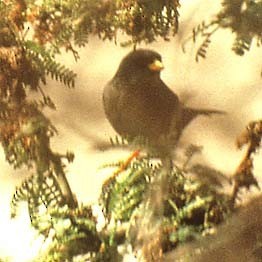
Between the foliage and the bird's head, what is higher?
the foliage

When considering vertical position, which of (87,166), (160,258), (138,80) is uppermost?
(138,80)

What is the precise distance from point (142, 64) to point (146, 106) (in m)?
0.07

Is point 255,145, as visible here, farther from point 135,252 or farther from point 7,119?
point 7,119

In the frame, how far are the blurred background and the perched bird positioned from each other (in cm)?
1

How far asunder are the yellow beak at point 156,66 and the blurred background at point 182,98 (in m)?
0.01

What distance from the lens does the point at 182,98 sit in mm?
844

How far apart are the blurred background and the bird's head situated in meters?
0.01

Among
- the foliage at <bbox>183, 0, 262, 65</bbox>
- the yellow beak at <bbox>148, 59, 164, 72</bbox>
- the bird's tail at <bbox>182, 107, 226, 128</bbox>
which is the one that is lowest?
the bird's tail at <bbox>182, 107, 226, 128</bbox>

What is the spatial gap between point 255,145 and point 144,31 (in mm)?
241

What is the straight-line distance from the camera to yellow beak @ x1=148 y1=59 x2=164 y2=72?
0.84 meters

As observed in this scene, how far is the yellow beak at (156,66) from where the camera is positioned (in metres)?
0.84

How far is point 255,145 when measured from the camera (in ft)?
2.66

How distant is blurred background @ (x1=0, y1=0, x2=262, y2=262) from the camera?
2.72 feet

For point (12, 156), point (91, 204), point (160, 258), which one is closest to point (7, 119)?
point (12, 156)
